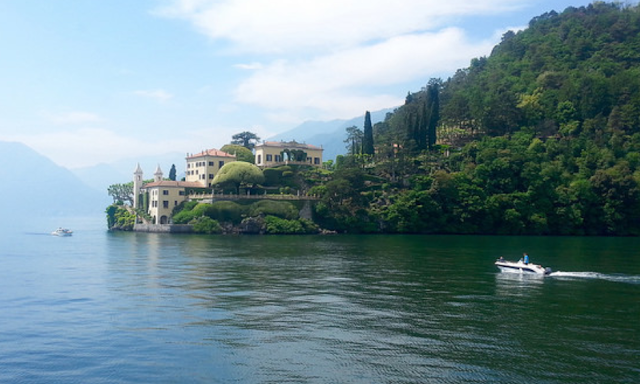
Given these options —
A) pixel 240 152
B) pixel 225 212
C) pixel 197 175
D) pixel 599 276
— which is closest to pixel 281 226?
pixel 225 212

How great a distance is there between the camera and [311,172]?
12456 centimetres

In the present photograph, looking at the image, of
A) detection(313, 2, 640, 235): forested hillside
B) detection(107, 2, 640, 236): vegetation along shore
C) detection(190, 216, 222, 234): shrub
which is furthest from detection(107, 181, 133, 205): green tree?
detection(313, 2, 640, 235): forested hillside

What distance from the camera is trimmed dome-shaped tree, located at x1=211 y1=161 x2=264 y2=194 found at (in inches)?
4459

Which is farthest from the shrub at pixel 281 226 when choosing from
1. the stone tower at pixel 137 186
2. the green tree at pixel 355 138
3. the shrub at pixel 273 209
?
the green tree at pixel 355 138

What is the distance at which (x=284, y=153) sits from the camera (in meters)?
136

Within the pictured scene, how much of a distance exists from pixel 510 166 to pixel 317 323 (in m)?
93.8

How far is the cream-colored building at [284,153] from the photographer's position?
130 m

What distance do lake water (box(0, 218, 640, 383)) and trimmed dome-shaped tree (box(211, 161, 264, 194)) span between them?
5820 cm

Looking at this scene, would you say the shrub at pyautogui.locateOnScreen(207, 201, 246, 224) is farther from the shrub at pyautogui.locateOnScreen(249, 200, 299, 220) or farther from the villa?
the villa

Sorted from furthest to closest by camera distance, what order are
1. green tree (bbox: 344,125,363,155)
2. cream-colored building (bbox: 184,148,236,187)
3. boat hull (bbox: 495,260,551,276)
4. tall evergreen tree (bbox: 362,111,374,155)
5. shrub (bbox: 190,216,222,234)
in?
green tree (bbox: 344,125,363,155) → tall evergreen tree (bbox: 362,111,374,155) → cream-colored building (bbox: 184,148,236,187) → shrub (bbox: 190,216,222,234) → boat hull (bbox: 495,260,551,276)

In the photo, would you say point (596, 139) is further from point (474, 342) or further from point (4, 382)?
point (4, 382)

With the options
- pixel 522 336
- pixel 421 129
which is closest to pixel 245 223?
pixel 421 129

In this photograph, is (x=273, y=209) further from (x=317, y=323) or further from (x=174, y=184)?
(x=317, y=323)

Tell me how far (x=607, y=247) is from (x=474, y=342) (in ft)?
200
